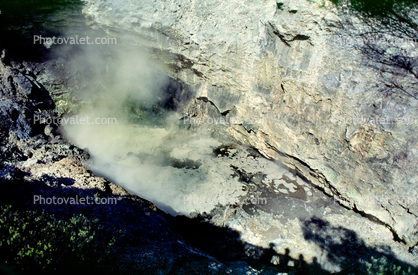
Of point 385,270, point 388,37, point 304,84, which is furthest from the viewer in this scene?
point 304,84

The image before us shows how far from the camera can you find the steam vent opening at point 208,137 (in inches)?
182

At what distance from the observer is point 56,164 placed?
642cm

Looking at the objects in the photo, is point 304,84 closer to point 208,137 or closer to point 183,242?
point 208,137

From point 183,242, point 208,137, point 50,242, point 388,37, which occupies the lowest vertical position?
point 183,242

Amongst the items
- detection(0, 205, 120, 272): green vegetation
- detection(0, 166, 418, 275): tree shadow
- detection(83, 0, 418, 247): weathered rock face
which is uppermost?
detection(83, 0, 418, 247): weathered rock face

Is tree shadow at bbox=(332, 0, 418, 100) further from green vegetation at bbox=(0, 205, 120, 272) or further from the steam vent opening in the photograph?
green vegetation at bbox=(0, 205, 120, 272)

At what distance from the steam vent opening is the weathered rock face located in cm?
3

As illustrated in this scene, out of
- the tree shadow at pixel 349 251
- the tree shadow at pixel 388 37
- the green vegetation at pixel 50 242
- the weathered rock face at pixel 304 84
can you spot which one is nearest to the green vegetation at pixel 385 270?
the tree shadow at pixel 349 251

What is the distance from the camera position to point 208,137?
8.73m

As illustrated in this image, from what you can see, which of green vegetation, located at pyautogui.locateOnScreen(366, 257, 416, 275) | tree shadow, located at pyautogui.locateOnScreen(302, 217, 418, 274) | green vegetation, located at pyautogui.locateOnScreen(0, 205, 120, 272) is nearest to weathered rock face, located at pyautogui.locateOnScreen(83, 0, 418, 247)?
tree shadow, located at pyautogui.locateOnScreen(302, 217, 418, 274)

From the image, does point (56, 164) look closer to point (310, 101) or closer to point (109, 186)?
point (109, 186)

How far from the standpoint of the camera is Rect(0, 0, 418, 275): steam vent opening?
15.2 feet

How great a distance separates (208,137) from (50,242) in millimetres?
5637

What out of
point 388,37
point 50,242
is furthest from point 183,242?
point 388,37
